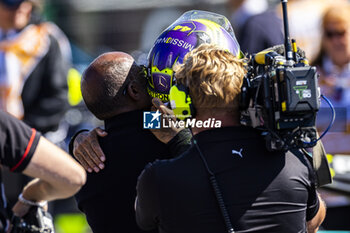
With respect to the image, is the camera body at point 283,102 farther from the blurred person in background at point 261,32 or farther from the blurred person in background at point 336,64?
the blurred person in background at point 336,64

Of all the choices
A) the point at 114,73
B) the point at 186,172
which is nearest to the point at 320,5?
the point at 114,73

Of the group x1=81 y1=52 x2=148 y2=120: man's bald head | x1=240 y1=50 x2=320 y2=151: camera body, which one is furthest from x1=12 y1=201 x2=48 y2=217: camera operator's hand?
x1=240 y1=50 x2=320 y2=151: camera body

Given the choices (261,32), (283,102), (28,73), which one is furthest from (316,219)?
(28,73)

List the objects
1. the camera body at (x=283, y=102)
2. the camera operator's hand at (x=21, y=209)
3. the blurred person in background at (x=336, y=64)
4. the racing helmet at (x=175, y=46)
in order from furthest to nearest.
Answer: the blurred person in background at (x=336, y=64) → the camera operator's hand at (x=21, y=209) → the racing helmet at (x=175, y=46) → the camera body at (x=283, y=102)

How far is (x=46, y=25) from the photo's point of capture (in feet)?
23.0

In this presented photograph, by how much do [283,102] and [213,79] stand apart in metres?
0.30

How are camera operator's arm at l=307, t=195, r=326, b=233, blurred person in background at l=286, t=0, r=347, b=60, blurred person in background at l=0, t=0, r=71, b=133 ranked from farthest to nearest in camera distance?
blurred person in background at l=0, t=0, r=71, b=133 → blurred person in background at l=286, t=0, r=347, b=60 → camera operator's arm at l=307, t=195, r=326, b=233

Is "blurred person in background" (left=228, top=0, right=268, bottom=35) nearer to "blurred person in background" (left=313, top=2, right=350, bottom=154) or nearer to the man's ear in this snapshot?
"blurred person in background" (left=313, top=2, right=350, bottom=154)

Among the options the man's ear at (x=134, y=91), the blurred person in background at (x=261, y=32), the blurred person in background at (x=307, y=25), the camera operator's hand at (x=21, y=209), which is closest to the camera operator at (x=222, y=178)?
the man's ear at (x=134, y=91)

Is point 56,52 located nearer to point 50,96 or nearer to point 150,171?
point 50,96

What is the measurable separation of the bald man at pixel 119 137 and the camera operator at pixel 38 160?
0.11m

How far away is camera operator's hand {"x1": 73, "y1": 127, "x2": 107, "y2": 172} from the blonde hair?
1.91 feet

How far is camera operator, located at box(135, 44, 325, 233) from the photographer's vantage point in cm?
255

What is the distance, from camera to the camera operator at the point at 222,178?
8.38 feet
